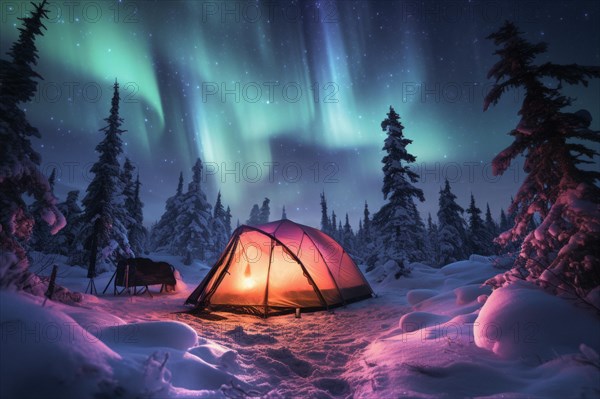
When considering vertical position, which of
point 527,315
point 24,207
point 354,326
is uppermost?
point 24,207

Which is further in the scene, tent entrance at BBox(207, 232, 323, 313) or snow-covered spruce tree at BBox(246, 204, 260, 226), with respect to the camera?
snow-covered spruce tree at BBox(246, 204, 260, 226)

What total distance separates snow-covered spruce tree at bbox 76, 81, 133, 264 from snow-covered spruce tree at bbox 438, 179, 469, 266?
28300 mm

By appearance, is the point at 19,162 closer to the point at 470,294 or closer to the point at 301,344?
the point at 301,344

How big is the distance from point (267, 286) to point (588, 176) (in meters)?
8.12

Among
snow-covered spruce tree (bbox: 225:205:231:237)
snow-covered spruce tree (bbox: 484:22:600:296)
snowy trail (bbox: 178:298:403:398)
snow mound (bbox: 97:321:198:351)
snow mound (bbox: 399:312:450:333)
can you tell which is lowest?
snowy trail (bbox: 178:298:403:398)

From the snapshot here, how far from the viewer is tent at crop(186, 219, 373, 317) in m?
9.38

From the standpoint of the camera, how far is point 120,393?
2412 millimetres

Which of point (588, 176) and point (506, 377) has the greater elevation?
point (588, 176)

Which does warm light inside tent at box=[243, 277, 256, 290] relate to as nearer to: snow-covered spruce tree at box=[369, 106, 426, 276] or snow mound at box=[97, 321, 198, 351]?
snow mound at box=[97, 321, 198, 351]

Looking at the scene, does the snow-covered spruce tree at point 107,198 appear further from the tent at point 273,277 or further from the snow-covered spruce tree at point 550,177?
the snow-covered spruce tree at point 550,177

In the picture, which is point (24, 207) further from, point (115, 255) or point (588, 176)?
point (115, 255)

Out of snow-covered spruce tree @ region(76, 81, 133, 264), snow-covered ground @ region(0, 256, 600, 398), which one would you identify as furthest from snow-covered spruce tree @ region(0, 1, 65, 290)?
snow-covered spruce tree @ region(76, 81, 133, 264)

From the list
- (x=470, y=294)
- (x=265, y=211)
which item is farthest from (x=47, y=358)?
(x=265, y=211)

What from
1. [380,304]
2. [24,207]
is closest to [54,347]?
[24,207]
